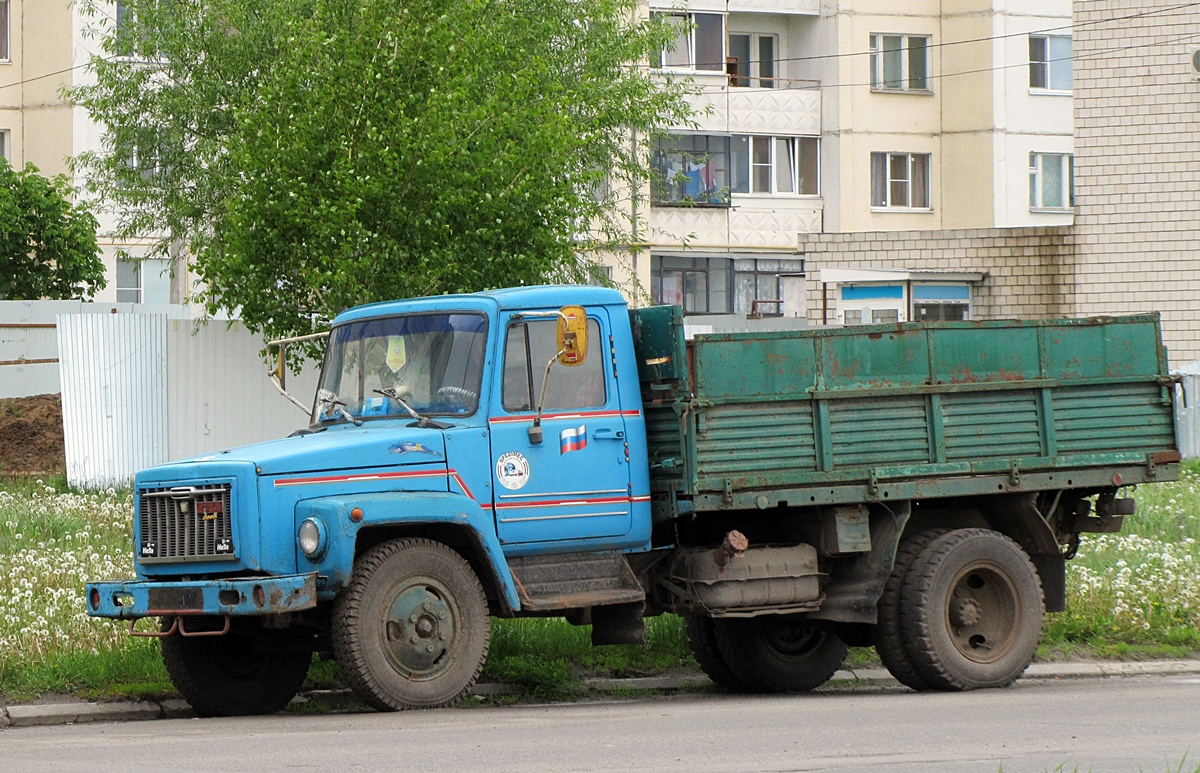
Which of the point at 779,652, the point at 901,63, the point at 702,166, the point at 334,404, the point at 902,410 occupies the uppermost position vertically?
the point at 901,63

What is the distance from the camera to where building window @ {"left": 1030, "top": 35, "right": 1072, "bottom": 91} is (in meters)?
51.1

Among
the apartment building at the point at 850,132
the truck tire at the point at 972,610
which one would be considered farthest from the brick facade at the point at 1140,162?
the truck tire at the point at 972,610

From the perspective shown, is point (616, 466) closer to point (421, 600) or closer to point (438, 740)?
point (421, 600)

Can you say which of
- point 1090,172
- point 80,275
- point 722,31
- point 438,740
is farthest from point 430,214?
point 722,31

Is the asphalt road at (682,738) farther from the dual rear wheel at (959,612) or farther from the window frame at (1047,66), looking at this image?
the window frame at (1047,66)

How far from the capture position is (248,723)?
1002 centimetres

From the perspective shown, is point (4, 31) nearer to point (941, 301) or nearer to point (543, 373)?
point (941, 301)

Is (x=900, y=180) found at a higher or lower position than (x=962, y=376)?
higher

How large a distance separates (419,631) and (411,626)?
64 mm

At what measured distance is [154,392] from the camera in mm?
23125

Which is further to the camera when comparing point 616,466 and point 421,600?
point 616,466

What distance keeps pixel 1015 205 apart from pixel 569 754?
146 ft

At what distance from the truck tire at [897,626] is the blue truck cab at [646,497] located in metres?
0.03

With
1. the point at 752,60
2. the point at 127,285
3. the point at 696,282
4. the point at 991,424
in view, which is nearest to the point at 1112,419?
the point at 991,424
